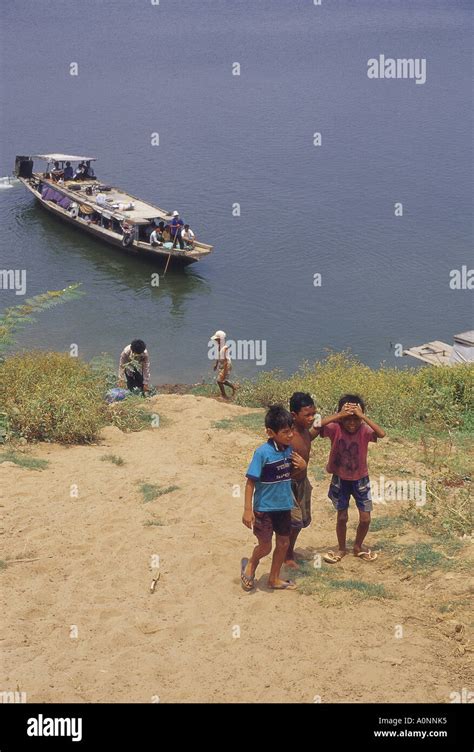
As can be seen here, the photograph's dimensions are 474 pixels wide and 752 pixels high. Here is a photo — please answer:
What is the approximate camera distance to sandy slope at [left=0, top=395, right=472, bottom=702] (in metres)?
5.59

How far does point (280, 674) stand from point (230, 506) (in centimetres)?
293

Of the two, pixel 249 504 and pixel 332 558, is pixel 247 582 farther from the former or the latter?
pixel 332 558

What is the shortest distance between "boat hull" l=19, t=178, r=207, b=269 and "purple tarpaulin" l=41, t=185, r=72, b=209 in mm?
162

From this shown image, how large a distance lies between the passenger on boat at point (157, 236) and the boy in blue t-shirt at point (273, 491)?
1859 centimetres

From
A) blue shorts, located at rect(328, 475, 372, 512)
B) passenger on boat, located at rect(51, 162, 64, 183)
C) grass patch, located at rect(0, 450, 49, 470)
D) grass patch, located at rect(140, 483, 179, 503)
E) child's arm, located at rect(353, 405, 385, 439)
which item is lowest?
grass patch, located at rect(140, 483, 179, 503)

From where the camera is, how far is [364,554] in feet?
24.2

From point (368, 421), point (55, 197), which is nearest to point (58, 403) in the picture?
point (368, 421)

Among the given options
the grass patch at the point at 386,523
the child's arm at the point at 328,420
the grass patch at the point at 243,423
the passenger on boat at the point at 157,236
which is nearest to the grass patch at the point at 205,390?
the grass patch at the point at 243,423

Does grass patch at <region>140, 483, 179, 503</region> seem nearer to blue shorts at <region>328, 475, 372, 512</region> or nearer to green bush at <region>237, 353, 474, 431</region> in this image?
blue shorts at <region>328, 475, 372, 512</region>

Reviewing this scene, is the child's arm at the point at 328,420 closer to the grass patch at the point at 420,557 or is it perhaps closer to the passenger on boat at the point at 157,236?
the grass patch at the point at 420,557

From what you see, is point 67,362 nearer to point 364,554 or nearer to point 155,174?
point 364,554

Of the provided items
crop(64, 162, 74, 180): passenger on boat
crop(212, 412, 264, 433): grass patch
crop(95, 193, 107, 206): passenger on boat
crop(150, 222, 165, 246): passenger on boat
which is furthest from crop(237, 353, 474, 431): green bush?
crop(64, 162, 74, 180): passenger on boat

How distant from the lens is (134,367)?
13000 millimetres

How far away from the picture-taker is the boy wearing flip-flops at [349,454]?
22.7 ft
